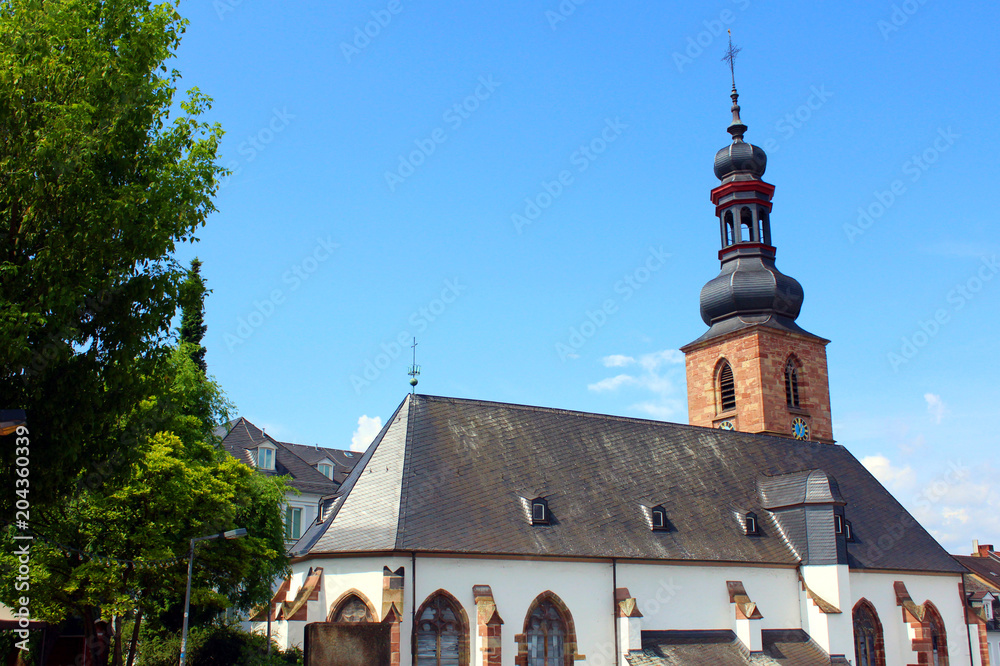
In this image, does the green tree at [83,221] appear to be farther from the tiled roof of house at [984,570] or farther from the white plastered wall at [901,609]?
the tiled roof of house at [984,570]

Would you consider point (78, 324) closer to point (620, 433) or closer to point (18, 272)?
point (18, 272)

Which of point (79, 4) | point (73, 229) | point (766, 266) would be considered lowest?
point (73, 229)

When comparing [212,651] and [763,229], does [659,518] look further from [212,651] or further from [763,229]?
[763,229]

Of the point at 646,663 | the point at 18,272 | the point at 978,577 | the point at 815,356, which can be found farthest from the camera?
the point at 978,577

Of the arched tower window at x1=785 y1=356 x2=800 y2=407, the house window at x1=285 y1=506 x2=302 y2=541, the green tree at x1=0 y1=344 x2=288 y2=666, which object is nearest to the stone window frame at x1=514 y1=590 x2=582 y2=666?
the green tree at x1=0 y1=344 x2=288 y2=666

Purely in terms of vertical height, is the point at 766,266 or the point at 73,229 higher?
the point at 766,266

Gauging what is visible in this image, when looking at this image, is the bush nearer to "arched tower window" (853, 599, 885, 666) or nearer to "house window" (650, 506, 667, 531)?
"house window" (650, 506, 667, 531)

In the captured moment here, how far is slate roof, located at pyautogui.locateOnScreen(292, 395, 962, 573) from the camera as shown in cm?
2397

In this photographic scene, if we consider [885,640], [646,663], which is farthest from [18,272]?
[885,640]

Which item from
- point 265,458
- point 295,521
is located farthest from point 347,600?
point 265,458

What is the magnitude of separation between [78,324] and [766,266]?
33.3 metres

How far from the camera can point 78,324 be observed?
11.6 metres

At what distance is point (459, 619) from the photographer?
22.6m

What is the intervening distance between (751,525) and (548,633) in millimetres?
9003
